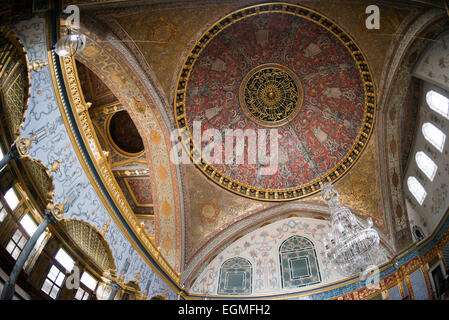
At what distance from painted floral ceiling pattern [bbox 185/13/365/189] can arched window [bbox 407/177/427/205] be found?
236cm

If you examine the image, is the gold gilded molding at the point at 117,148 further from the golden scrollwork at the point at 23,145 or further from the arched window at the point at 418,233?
the arched window at the point at 418,233

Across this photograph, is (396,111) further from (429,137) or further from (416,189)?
(416,189)

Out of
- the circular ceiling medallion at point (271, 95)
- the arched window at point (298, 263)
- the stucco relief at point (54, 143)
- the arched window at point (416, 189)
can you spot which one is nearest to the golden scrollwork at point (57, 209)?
the stucco relief at point (54, 143)

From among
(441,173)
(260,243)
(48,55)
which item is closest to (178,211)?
(260,243)

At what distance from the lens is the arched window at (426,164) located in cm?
893

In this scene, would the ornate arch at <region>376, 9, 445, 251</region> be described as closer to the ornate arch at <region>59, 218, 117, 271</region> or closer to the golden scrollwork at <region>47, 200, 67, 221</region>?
the ornate arch at <region>59, 218, 117, 271</region>

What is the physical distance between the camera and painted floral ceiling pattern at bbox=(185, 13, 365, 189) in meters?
10.5

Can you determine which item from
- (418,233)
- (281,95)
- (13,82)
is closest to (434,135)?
(418,233)

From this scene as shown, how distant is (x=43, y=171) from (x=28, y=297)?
7.23 feet

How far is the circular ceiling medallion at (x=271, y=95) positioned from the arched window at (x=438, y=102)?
430cm

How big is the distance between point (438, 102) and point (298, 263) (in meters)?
6.67

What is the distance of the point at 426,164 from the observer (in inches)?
366

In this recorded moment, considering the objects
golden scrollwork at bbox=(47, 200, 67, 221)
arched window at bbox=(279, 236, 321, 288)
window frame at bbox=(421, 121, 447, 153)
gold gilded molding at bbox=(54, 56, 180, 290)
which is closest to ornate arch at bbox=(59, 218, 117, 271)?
golden scrollwork at bbox=(47, 200, 67, 221)

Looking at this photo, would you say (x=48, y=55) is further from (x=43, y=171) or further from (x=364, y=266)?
(x=364, y=266)
